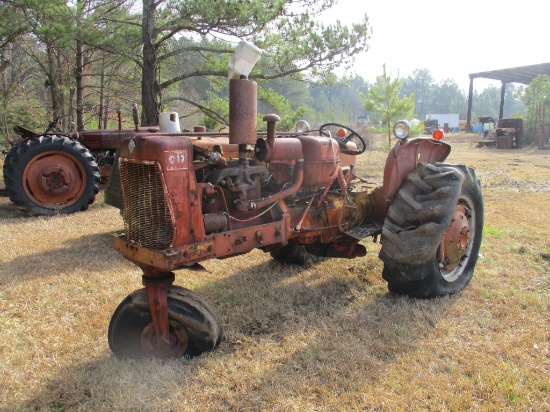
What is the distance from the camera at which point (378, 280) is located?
4047 millimetres

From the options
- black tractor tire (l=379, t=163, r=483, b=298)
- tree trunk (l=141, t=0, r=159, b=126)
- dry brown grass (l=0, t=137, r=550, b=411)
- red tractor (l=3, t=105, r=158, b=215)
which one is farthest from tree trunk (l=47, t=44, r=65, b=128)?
black tractor tire (l=379, t=163, r=483, b=298)

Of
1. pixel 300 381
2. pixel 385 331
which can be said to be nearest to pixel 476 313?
pixel 385 331

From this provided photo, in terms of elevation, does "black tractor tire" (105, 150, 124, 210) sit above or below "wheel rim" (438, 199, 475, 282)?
above

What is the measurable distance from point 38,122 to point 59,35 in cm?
880

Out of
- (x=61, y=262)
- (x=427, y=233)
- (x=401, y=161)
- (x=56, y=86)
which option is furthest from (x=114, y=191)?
(x=56, y=86)

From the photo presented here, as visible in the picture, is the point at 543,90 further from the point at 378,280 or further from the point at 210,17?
the point at 378,280

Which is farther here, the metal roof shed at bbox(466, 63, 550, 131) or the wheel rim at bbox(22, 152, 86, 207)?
the metal roof shed at bbox(466, 63, 550, 131)

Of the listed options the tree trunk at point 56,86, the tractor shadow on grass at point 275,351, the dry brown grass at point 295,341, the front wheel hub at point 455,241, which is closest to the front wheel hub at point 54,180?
the dry brown grass at point 295,341

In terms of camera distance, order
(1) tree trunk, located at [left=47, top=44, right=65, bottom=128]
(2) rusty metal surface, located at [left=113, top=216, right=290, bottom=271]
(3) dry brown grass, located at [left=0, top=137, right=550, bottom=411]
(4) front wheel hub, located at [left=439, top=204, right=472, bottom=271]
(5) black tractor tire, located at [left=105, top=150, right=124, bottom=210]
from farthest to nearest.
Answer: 1. (1) tree trunk, located at [left=47, top=44, right=65, bottom=128]
2. (5) black tractor tire, located at [left=105, top=150, right=124, bottom=210]
3. (4) front wheel hub, located at [left=439, top=204, right=472, bottom=271]
4. (2) rusty metal surface, located at [left=113, top=216, right=290, bottom=271]
5. (3) dry brown grass, located at [left=0, top=137, right=550, bottom=411]

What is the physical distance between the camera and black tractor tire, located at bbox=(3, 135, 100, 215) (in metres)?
6.88

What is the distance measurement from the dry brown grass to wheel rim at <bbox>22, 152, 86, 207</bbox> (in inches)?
95.7

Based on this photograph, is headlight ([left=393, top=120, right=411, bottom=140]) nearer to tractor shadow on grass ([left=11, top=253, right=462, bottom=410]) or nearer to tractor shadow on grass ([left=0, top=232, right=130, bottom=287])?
tractor shadow on grass ([left=11, top=253, right=462, bottom=410])

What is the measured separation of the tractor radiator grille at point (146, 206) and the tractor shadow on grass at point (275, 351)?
0.73 m

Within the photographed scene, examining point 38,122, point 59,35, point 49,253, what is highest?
point 59,35
